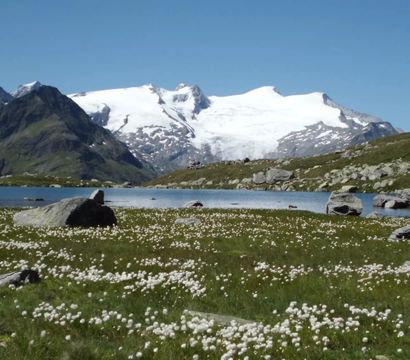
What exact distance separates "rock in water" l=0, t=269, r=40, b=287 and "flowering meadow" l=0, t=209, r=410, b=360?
0.55 meters

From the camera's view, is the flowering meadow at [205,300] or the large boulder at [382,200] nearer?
the flowering meadow at [205,300]

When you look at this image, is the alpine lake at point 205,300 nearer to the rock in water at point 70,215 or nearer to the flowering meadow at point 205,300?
the flowering meadow at point 205,300

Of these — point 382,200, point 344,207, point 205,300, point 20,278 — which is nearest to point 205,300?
point 205,300

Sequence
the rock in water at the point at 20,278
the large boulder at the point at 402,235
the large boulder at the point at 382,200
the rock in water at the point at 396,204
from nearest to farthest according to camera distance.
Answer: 1. the rock in water at the point at 20,278
2. the large boulder at the point at 402,235
3. the rock in water at the point at 396,204
4. the large boulder at the point at 382,200

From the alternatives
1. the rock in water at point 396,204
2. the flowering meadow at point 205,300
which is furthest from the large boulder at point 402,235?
the rock in water at point 396,204

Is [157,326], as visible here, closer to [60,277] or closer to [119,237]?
[60,277]

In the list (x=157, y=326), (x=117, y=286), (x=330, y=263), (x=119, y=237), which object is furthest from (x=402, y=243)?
(x=157, y=326)

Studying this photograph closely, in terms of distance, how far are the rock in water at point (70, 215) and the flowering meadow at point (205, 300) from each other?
828 cm

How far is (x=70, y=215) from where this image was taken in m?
38.7

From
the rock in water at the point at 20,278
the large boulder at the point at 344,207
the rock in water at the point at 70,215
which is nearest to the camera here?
the rock in water at the point at 20,278

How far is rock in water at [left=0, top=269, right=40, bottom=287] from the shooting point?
1658cm

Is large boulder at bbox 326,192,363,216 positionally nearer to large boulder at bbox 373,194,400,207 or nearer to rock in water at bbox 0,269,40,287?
large boulder at bbox 373,194,400,207

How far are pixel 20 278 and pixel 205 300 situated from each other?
6410 mm

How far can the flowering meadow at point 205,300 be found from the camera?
34.3 feet
